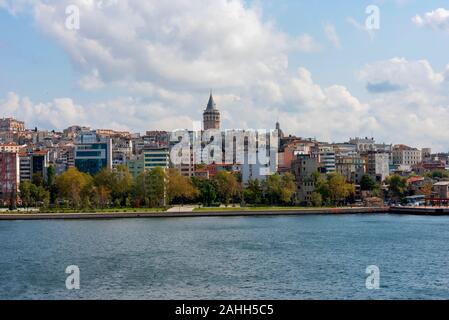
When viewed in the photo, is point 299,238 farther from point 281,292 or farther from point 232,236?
point 281,292

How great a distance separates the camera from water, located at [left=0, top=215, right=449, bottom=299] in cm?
1573

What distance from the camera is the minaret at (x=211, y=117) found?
339ft

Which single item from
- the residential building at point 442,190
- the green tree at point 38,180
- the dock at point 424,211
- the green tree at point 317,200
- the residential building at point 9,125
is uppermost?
the residential building at point 9,125

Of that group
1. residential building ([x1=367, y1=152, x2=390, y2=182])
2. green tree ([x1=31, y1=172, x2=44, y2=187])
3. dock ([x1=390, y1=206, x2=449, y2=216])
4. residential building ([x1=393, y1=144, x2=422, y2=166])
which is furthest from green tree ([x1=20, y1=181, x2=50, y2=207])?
residential building ([x1=393, y1=144, x2=422, y2=166])

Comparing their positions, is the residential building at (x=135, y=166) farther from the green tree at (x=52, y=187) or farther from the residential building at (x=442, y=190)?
the residential building at (x=442, y=190)

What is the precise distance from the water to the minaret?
6812 cm

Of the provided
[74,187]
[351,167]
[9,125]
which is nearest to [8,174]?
[74,187]

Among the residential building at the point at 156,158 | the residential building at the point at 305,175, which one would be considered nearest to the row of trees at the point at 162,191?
the residential building at the point at 305,175

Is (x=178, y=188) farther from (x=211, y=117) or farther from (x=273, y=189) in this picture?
(x=211, y=117)

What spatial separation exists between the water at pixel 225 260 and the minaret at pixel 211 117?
6812cm

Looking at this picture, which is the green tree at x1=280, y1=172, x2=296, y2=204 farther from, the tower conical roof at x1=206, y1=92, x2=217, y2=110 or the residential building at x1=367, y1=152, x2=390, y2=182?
the tower conical roof at x1=206, y1=92, x2=217, y2=110

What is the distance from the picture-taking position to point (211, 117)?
103312 mm

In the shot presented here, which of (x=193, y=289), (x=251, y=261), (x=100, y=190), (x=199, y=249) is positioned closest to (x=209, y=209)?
(x=100, y=190)

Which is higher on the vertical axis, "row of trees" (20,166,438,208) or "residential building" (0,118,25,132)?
"residential building" (0,118,25,132)
